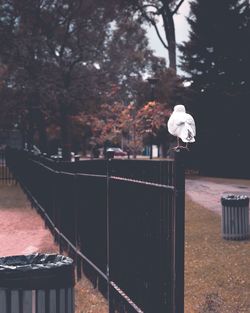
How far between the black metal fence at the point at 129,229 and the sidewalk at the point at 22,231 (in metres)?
1.32

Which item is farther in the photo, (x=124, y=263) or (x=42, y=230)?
(x=42, y=230)

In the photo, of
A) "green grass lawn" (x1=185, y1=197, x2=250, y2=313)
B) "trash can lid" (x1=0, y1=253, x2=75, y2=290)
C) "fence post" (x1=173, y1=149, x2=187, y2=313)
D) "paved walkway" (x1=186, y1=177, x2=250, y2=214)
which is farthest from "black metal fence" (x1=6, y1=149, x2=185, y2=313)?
"paved walkway" (x1=186, y1=177, x2=250, y2=214)

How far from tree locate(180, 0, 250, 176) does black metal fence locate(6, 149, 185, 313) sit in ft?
75.1

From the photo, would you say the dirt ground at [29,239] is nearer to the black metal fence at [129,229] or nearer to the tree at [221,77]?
the black metal fence at [129,229]

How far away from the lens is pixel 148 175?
4.56 meters

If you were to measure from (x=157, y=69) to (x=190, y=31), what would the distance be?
1872 centimetres

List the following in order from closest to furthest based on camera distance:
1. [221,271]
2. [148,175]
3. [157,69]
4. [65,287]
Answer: [65,287] → [148,175] → [221,271] → [157,69]

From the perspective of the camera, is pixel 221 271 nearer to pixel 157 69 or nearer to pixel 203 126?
pixel 203 126

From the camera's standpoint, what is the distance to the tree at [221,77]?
30188 mm

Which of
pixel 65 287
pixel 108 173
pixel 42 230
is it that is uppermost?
pixel 108 173

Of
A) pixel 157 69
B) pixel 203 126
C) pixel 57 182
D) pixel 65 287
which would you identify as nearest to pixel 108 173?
pixel 65 287

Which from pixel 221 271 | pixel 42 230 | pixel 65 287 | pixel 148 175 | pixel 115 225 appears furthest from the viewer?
pixel 42 230

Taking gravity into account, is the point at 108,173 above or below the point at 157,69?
below

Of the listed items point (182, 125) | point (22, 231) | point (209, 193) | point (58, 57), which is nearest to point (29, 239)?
point (22, 231)
